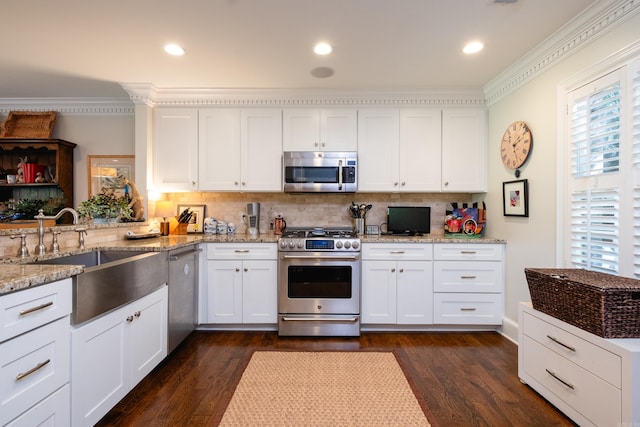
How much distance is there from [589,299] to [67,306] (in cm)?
255

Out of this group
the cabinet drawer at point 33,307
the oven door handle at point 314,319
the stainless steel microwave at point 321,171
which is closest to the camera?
the cabinet drawer at point 33,307

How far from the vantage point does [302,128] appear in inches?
124

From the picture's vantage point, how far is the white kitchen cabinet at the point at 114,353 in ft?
4.61

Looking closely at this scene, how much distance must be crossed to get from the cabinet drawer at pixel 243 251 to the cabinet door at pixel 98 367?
113cm

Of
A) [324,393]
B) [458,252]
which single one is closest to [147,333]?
[324,393]

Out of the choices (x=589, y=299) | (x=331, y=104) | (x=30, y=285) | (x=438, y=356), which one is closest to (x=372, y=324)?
(x=438, y=356)

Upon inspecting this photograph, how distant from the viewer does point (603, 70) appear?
1812 millimetres

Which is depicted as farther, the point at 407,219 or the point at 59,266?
the point at 407,219

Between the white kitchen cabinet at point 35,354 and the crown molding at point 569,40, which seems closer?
the white kitchen cabinet at point 35,354

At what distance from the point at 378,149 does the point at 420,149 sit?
460 millimetres

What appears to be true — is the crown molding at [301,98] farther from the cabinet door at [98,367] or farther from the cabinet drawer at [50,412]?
the cabinet drawer at [50,412]

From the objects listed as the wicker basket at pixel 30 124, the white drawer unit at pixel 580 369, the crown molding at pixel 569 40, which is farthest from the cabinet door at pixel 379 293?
the wicker basket at pixel 30 124

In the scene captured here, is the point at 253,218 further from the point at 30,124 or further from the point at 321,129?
the point at 30,124

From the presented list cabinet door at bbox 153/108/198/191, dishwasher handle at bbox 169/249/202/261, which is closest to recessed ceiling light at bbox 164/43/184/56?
cabinet door at bbox 153/108/198/191
